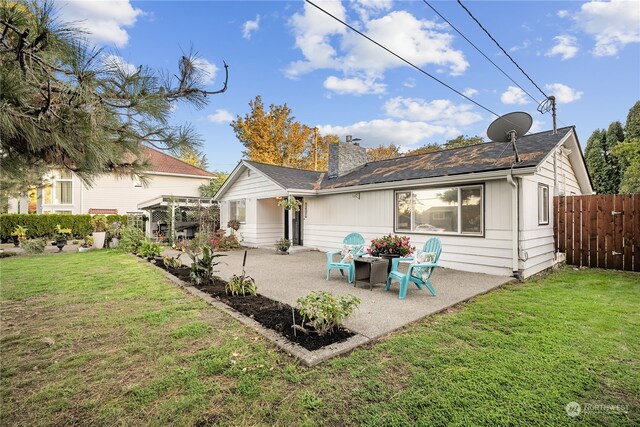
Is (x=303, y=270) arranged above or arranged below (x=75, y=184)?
below

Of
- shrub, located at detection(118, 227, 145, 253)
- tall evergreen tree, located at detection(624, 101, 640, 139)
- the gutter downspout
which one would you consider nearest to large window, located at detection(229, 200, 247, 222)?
shrub, located at detection(118, 227, 145, 253)

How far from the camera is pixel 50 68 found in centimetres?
209

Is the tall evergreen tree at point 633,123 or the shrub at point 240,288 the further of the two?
the tall evergreen tree at point 633,123

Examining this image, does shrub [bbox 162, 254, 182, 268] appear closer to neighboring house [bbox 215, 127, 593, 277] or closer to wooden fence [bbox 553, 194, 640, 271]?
neighboring house [bbox 215, 127, 593, 277]

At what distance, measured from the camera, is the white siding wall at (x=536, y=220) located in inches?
261

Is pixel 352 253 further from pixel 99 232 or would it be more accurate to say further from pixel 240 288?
pixel 99 232

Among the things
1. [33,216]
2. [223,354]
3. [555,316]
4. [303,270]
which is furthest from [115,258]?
[555,316]

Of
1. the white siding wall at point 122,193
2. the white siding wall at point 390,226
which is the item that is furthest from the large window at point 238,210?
the white siding wall at point 122,193

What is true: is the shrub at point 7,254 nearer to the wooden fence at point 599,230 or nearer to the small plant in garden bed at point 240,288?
the small plant in garden bed at point 240,288

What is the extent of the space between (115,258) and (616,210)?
14.7m

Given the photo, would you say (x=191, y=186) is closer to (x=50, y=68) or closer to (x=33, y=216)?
(x=33, y=216)

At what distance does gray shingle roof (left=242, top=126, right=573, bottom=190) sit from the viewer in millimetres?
7050

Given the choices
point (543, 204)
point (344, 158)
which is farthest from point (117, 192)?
point (543, 204)

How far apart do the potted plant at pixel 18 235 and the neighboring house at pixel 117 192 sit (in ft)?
9.46
